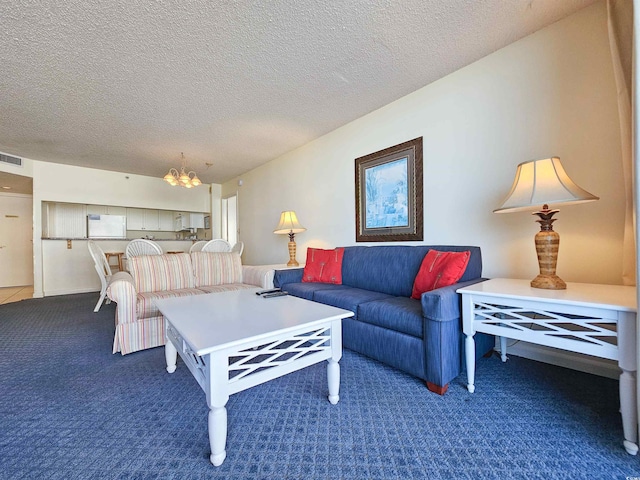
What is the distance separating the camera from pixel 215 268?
3348 mm

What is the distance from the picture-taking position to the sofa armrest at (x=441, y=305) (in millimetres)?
1583

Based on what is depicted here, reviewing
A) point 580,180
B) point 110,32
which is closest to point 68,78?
point 110,32

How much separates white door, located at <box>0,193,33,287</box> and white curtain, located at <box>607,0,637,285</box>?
957 centimetres

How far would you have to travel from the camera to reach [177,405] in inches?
61.7

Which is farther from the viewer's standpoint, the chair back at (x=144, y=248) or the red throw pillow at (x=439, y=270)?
the chair back at (x=144, y=248)

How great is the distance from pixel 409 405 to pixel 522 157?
6.41 ft

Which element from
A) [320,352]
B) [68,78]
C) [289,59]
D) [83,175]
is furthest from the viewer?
[83,175]

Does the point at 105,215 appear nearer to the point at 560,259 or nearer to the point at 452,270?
the point at 452,270

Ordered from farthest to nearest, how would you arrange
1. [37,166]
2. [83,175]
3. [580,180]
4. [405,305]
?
[83,175] → [37,166] → [405,305] → [580,180]

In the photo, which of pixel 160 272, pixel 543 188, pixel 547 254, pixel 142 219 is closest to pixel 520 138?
pixel 543 188

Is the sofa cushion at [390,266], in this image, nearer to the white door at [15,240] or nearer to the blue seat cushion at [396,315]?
the blue seat cushion at [396,315]

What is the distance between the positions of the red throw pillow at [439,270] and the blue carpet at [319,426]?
2.08ft

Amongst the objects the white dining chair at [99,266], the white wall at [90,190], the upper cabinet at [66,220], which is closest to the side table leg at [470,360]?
the white dining chair at [99,266]

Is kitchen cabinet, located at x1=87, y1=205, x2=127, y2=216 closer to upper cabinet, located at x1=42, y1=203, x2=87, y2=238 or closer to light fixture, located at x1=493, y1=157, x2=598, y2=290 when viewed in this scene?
upper cabinet, located at x1=42, y1=203, x2=87, y2=238
